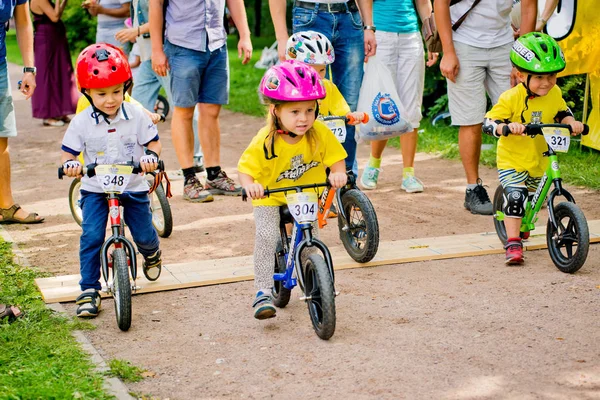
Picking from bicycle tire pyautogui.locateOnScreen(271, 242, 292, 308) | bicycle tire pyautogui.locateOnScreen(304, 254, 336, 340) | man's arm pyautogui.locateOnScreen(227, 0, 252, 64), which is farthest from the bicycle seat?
man's arm pyautogui.locateOnScreen(227, 0, 252, 64)

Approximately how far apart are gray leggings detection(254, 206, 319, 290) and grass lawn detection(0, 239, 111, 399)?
3.27 ft

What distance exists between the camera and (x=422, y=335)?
15.6ft

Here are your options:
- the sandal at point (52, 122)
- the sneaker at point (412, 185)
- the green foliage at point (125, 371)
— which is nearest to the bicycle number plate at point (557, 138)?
the sneaker at point (412, 185)

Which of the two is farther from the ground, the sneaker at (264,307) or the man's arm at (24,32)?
the man's arm at (24,32)

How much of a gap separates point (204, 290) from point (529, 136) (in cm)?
236

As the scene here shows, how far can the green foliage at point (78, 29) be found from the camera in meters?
29.6

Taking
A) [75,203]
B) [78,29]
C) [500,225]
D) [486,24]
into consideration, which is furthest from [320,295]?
[78,29]

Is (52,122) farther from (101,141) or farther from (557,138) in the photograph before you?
(557,138)

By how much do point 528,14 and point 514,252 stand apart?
2.40 meters

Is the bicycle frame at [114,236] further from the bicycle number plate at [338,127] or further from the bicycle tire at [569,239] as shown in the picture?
the bicycle tire at [569,239]

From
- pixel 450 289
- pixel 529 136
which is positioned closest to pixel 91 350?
pixel 450 289

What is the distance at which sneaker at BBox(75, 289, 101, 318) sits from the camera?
205 inches

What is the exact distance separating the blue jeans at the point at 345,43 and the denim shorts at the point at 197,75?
3.98 ft

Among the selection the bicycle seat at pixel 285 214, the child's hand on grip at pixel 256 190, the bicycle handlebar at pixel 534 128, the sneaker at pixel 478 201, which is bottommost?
the sneaker at pixel 478 201
